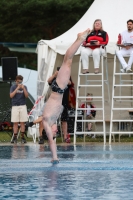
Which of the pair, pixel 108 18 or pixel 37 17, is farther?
pixel 37 17

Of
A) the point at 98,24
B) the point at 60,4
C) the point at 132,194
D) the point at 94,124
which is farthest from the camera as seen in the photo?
the point at 60,4

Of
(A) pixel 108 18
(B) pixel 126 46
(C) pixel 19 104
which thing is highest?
(A) pixel 108 18

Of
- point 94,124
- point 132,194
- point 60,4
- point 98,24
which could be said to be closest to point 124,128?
point 94,124

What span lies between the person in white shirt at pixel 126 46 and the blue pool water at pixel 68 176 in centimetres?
481

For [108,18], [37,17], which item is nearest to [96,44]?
[108,18]

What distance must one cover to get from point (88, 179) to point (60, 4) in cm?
3484

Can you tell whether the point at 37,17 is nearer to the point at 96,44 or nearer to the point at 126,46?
the point at 96,44

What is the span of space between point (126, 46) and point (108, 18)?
2.98 m

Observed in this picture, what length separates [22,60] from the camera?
173 ft

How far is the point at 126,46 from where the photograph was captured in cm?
1995

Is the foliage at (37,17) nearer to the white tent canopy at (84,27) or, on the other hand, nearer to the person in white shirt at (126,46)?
the white tent canopy at (84,27)

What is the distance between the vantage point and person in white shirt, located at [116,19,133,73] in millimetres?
19938

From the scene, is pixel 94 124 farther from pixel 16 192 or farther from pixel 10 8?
pixel 10 8

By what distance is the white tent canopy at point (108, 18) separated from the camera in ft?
72.5
